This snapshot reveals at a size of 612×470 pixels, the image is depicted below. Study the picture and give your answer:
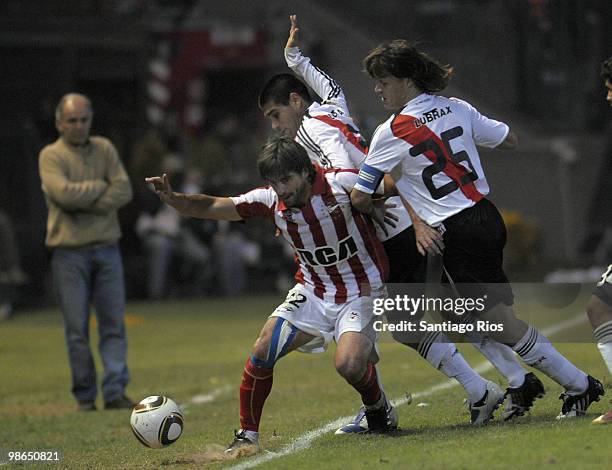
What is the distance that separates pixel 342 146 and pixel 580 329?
7.00 metres

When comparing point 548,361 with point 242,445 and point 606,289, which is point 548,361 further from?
point 242,445

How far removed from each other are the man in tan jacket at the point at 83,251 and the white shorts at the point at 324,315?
4.16m

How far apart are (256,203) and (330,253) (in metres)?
0.58

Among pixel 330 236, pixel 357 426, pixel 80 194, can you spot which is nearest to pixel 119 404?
pixel 80 194

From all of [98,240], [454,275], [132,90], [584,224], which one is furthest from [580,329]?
[132,90]

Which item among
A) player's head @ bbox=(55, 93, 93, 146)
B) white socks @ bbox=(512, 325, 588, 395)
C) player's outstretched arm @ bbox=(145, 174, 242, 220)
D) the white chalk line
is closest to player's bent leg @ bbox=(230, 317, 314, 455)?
player's outstretched arm @ bbox=(145, 174, 242, 220)

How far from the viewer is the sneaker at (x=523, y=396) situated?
8867 millimetres

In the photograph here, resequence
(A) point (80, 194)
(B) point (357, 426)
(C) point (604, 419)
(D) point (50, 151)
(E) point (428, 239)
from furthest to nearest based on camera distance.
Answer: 1. (D) point (50, 151)
2. (A) point (80, 194)
3. (B) point (357, 426)
4. (E) point (428, 239)
5. (C) point (604, 419)

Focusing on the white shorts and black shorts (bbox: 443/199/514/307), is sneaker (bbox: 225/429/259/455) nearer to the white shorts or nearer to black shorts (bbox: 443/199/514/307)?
the white shorts

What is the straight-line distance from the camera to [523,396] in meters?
8.89

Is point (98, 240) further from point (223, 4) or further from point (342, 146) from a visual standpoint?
point (223, 4)

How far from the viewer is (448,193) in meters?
8.51

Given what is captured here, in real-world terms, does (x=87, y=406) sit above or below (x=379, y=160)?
below

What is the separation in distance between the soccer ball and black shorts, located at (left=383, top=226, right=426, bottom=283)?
1742 mm
